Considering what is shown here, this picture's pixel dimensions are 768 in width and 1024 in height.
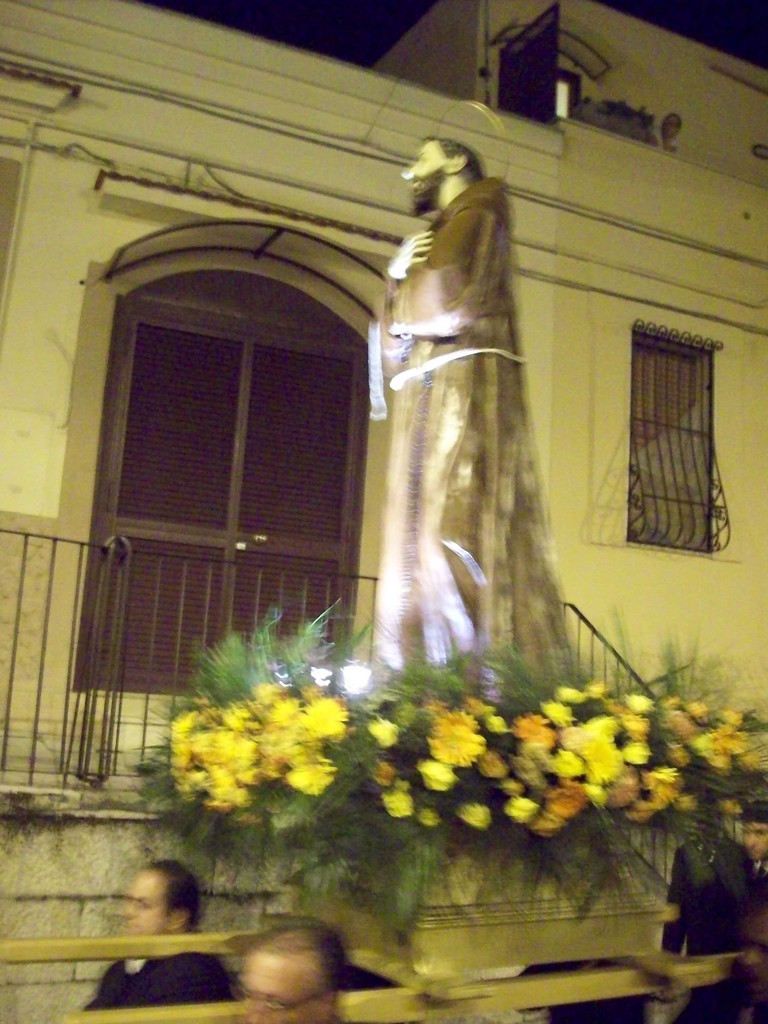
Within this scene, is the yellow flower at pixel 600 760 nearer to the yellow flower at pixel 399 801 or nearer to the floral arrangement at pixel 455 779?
the floral arrangement at pixel 455 779

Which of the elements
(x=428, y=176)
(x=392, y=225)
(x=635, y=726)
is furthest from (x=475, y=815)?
(x=392, y=225)

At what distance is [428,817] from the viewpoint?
2.42 metres

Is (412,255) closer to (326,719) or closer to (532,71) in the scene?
(326,719)

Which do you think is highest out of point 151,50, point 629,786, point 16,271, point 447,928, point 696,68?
point 696,68

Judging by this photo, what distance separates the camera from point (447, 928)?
95.5 inches

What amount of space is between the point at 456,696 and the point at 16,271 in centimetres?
472

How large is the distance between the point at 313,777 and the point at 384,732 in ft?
0.60

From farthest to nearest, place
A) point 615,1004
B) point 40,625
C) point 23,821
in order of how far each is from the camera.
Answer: point 40,625
point 23,821
point 615,1004

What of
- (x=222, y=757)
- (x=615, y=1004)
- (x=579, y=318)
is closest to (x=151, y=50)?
(x=579, y=318)

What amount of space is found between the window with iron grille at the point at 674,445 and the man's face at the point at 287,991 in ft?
20.1

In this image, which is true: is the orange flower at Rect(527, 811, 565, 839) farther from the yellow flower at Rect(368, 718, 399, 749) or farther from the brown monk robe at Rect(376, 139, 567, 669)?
the brown monk robe at Rect(376, 139, 567, 669)

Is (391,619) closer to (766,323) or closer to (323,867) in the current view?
(323,867)

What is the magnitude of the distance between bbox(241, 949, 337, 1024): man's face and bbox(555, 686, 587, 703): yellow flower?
838 mm

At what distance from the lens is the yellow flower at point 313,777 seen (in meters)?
2.46
